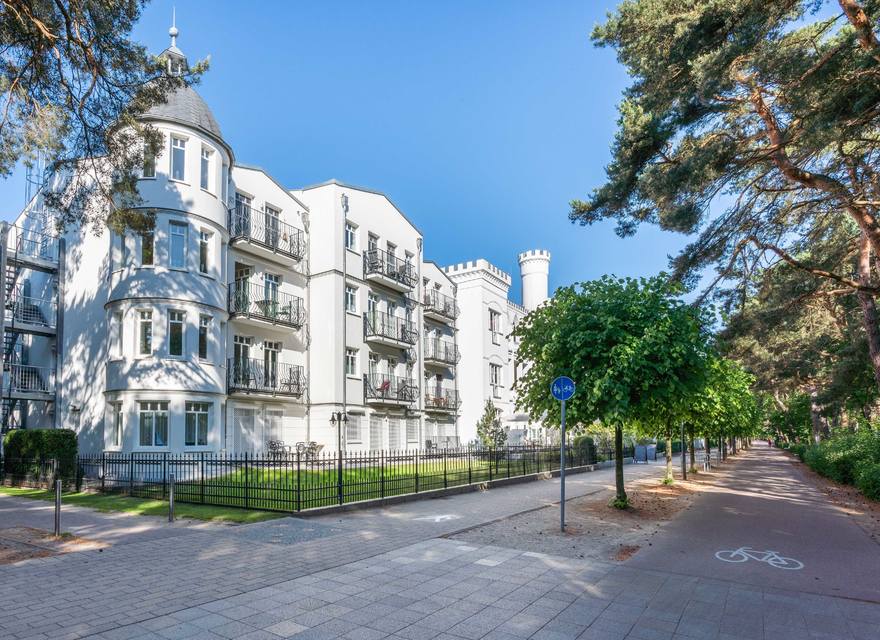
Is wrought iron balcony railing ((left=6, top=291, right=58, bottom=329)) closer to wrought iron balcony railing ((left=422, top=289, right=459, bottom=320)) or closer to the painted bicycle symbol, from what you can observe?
wrought iron balcony railing ((left=422, top=289, right=459, bottom=320))

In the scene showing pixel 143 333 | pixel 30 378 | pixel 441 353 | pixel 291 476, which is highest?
pixel 143 333

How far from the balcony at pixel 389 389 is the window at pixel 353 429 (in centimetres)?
128

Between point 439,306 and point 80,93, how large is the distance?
94.5ft

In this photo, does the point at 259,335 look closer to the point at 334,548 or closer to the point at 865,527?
the point at 334,548

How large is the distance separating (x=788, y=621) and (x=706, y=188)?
9807 mm

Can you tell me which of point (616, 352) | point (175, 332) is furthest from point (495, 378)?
point (616, 352)

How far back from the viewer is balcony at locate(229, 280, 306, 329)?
24.7m

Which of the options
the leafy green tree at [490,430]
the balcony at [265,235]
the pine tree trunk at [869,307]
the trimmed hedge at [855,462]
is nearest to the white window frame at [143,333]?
the balcony at [265,235]

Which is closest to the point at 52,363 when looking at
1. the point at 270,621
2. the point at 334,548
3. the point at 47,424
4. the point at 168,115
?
the point at 47,424

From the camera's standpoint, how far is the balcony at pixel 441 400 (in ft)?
120

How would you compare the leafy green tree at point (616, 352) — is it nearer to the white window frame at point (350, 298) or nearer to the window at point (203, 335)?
the window at point (203, 335)

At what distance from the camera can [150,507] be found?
14383 mm

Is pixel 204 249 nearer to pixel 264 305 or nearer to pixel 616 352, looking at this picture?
pixel 264 305

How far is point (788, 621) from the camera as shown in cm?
636
